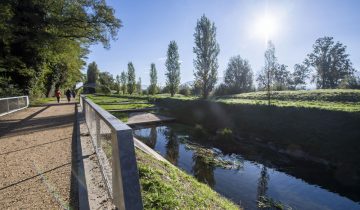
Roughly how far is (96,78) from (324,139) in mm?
85480

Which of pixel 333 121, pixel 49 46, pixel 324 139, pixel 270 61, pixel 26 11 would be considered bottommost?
pixel 324 139

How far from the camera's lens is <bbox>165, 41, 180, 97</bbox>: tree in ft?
155

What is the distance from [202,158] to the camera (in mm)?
11898

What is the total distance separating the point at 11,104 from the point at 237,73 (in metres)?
54.0

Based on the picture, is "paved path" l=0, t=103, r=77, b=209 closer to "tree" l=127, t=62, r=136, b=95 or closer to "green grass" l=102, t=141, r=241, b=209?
"green grass" l=102, t=141, r=241, b=209

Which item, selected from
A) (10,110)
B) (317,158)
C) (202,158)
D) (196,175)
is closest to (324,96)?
(317,158)

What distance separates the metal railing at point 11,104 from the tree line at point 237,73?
17.4 m

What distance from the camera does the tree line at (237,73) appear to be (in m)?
32.9

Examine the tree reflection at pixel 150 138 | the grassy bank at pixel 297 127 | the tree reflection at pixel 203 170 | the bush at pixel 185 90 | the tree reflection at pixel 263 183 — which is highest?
the bush at pixel 185 90

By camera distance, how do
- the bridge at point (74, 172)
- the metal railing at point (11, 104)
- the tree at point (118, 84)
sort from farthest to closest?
the tree at point (118, 84)
the metal railing at point (11, 104)
the bridge at point (74, 172)

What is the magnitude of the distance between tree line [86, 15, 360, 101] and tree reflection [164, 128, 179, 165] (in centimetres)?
809

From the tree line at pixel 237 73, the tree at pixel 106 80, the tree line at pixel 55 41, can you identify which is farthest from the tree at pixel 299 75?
the tree at pixel 106 80

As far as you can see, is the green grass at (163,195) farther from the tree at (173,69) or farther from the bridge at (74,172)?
the tree at (173,69)

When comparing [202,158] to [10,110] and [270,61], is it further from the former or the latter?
[10,110]
